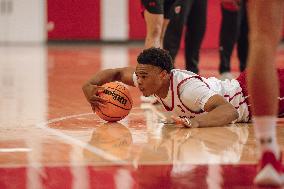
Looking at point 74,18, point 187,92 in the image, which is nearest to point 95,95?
point 187,92

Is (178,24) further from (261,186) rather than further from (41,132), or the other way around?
(261,186)

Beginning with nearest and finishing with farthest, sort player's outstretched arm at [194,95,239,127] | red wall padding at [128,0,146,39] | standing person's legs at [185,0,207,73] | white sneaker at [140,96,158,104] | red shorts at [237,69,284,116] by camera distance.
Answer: player's outstretched arm at [194,95,239,127] → red shorts at [237,69,284,116] → white sneaker at [140,96,158,104] → standing person's legs at [185,0,207,73] → red wall padding at [128,0,146,39]

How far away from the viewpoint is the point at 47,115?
6.13 m

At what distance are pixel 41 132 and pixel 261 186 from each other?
7.37 feet

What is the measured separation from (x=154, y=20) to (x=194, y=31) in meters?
1.39

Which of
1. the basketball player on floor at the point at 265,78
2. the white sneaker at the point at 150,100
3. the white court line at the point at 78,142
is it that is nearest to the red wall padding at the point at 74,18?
the white sneaker at the point at 150,100

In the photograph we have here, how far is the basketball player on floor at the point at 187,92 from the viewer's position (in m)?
5.27

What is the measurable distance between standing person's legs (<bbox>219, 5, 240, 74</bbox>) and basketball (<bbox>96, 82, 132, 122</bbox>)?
4.19 m

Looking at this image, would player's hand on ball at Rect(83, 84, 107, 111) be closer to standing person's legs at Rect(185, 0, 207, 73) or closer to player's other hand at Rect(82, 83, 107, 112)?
player's other hand at Rect(82, 83, 107, 112)

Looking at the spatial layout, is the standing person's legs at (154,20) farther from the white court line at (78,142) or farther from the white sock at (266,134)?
the white sock at (266,134)

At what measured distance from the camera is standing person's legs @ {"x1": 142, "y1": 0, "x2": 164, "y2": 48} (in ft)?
24.0

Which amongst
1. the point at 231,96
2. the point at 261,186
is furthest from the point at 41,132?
the point at 261,186

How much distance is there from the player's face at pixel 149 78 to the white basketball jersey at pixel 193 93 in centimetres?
11

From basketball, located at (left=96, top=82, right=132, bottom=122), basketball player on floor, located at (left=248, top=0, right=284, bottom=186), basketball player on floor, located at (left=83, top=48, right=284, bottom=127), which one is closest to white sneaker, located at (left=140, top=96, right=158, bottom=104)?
basketball, located at (left=96, top=82, right=132, bottom=122)
